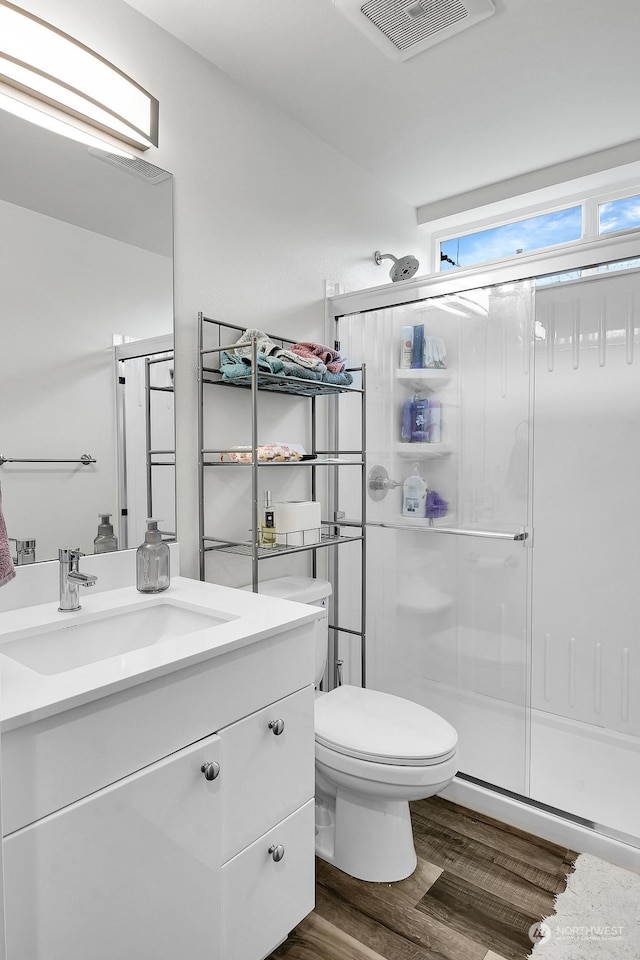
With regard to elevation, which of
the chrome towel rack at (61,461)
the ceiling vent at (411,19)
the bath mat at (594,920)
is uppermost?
the ceiling vent at (411,19)

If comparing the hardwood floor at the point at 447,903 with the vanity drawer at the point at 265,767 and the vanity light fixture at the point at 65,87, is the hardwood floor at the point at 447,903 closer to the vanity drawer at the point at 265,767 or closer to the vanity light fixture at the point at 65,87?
the vanity drawer at the point at 265,767

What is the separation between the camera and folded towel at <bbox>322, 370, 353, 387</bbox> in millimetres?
Answer: 1983

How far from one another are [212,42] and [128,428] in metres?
1.23

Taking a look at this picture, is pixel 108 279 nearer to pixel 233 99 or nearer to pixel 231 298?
pixel 231 298

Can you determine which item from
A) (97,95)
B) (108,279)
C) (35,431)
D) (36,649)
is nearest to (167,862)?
(36,649)

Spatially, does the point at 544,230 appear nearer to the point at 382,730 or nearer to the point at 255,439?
the point at 255,439

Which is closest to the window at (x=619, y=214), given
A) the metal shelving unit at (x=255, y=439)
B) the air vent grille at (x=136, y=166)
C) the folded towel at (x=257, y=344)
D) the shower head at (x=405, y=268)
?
the shower head at (x=405, y=268)

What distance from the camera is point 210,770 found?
1.13 metres

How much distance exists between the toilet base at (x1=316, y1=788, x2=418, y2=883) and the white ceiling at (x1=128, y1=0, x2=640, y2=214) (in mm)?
2284

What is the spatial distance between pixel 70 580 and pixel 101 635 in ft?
0.49

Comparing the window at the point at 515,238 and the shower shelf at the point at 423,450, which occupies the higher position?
the window at the point at 515,238

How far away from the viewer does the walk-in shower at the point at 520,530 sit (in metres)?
1.95

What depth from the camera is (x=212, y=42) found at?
1.78 meters

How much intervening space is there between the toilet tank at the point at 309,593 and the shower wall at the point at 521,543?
352mm
